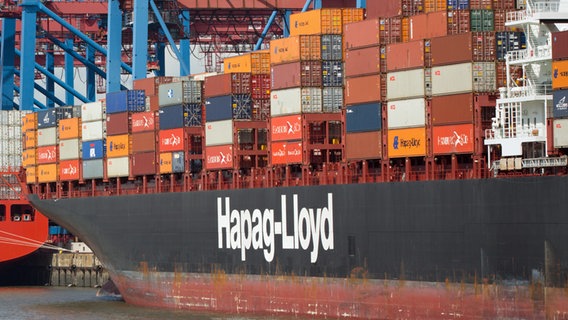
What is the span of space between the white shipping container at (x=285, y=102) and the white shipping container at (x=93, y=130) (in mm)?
13882

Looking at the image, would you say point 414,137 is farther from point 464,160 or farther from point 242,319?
point 242,319

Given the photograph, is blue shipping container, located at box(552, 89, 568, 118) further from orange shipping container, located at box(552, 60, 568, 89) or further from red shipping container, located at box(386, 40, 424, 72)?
red shipping container, located at box(386, 40, 424, 72)

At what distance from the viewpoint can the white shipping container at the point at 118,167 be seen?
198ft

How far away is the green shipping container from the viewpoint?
44.1m

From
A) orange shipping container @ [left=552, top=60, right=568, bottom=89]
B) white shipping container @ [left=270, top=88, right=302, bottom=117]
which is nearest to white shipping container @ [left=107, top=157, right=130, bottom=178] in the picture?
white shipping container @ [left=270, top=88, right=302, bottom=117]

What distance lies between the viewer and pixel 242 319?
165 feet

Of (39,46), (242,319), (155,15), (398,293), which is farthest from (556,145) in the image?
(39,46)

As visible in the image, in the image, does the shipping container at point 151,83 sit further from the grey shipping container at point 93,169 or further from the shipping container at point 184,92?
the grey shipping container at point 93,169

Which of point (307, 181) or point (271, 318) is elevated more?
point (307, 181)

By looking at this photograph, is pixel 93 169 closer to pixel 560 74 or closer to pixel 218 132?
pixel 218 132

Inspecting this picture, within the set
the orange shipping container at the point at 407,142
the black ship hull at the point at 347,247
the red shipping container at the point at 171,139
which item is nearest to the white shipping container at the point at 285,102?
the black ship hull at the point at 347,247

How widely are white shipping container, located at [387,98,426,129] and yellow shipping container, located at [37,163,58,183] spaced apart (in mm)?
26619

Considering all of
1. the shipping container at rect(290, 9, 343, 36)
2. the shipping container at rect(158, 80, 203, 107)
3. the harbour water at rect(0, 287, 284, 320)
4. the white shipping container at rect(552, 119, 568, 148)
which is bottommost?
the harbour water at rect(0, 287, 284, 320)

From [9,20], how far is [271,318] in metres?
37.1
